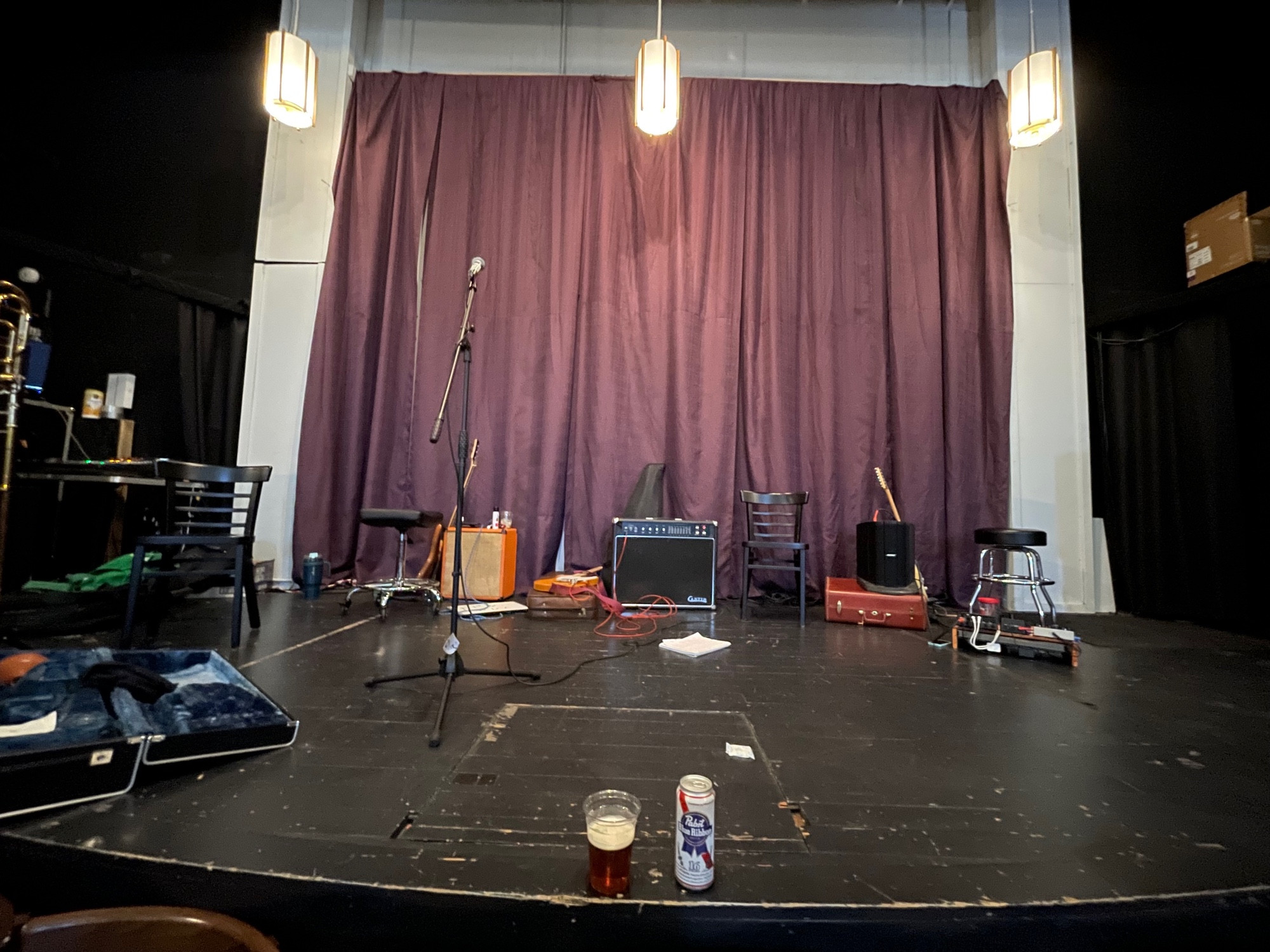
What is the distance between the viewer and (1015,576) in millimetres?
3102

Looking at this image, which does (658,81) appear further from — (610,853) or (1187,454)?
(1187,454)

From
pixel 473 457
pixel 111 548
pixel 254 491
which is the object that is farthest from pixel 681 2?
pixel 111 548

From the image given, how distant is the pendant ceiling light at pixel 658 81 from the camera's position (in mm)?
2789

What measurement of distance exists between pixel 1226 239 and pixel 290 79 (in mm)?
5290

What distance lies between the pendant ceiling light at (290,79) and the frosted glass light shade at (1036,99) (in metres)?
3.98

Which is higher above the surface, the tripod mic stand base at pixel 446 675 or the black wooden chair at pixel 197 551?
the black wooden chair at pixel 197 551

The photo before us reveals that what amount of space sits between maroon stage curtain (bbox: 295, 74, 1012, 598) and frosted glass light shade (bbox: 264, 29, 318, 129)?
2.26ft

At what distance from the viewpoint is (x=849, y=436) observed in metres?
3.73

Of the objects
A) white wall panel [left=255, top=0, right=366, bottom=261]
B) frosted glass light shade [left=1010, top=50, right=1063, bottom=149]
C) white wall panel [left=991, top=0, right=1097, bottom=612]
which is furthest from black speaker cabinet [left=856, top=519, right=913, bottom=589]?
white wall panel [left=255, top=0, right=366, bottom=261]

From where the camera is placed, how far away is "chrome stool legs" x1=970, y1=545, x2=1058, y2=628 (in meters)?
2.93

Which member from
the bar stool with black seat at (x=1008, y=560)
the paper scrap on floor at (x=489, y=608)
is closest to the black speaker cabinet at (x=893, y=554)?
the bar stool with black seat at (x=1008, y=560)

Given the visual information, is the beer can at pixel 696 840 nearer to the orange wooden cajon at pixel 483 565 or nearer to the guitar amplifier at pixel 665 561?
the guitar amplifier at pixel 665 561

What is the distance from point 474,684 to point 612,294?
110 inches

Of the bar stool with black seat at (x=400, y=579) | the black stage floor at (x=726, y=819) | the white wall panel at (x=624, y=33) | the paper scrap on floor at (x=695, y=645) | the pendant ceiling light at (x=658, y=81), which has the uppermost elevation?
the white wall panel at (x=624, y=33)
